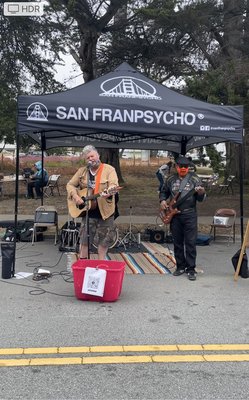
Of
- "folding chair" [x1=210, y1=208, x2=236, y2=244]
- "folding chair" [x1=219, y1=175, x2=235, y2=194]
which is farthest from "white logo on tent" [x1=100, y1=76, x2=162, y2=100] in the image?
"folding chair" [x1=219, y1=175, x2=235, y2=194]

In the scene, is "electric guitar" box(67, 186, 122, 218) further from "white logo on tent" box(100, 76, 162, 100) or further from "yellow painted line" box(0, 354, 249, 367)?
"yellow painted line" box(0, 354, 249, 367)

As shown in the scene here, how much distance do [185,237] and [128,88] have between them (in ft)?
7.80

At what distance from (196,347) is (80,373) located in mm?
1150

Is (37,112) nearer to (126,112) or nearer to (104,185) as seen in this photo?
(126,112)

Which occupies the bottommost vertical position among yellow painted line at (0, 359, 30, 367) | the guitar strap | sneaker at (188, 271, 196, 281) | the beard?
yellow painted line at (0, 359, 30, 367)

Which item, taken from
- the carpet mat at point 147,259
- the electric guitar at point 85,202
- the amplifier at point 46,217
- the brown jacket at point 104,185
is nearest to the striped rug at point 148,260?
the carpet mat at point 147,259

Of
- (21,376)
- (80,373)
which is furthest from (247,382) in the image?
(21,376)

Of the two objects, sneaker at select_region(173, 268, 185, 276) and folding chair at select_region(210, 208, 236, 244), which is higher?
folding chair at select_region(210, 208, 236, 244)

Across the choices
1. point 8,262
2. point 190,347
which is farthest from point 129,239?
point 190,347

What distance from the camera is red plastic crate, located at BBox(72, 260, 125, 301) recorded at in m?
5.49

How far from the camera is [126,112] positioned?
6.89 meters

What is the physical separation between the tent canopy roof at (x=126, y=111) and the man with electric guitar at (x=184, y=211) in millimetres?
668

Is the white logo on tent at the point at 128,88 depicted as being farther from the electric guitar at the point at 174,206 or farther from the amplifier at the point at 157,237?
the amplifier at the point at 157,237

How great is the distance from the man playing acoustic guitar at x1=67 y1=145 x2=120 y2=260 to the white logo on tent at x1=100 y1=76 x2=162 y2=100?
104cm
